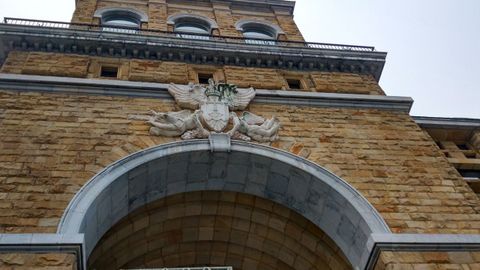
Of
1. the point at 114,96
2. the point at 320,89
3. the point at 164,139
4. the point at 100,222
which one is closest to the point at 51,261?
the point at 100,222

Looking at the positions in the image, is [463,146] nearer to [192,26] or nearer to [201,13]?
[192,26]

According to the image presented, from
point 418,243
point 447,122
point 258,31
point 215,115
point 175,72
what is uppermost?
point 258,31

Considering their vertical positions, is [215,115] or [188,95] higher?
[188,95]

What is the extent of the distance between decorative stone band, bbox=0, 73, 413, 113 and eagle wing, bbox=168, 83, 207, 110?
8.4 inches

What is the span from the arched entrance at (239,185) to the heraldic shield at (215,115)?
582 mm

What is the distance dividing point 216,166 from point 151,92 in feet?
8.70

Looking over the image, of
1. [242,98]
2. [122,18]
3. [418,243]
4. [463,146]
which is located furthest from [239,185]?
[122,18]

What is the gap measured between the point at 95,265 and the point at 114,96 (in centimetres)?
396

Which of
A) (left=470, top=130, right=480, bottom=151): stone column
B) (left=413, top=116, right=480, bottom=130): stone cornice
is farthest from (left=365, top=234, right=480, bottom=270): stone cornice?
(left=470, top=130, right=480, bottom=151): stone column

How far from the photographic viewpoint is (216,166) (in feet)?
39.0

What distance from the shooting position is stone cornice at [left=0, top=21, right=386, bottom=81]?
14298mm

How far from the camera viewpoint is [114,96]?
1279 cm

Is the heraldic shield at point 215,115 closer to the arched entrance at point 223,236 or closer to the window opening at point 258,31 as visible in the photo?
the arched entrance at point 223,236

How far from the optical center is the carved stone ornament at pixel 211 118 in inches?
470
